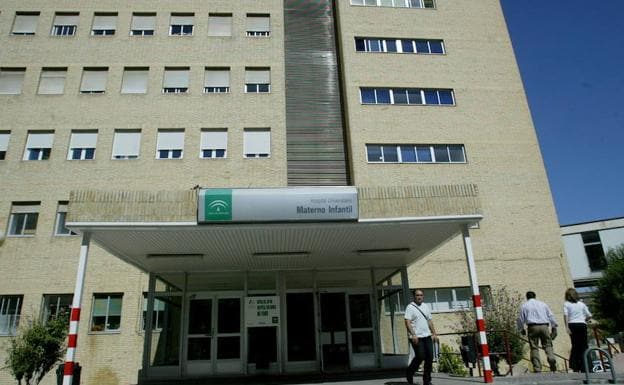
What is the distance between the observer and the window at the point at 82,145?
66.4ft

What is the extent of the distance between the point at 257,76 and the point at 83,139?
8451mm

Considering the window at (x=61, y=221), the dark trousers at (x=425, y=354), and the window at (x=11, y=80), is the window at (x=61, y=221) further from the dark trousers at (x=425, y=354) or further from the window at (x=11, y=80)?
the dark trousers at (x=425, y=354)

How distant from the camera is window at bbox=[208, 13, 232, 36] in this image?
76.3 ft

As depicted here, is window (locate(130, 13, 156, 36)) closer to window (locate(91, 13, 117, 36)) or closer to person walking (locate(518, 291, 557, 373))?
window (locate(91, 13, 117, 36))

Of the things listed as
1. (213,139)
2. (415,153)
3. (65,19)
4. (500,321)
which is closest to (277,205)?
(500,321)

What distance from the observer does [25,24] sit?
73.8ft

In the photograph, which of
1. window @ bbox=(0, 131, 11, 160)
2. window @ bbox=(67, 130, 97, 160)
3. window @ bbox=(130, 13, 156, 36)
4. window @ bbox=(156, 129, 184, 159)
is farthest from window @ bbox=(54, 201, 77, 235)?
window @ bbox=(130, 13, 156, 36)

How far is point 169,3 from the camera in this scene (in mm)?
23453

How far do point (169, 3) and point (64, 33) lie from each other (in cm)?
530

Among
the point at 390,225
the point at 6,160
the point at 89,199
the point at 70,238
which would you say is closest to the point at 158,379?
the point at 89,199

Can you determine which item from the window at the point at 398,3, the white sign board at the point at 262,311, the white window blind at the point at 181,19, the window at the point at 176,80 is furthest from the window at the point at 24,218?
the window at the point at 398,3

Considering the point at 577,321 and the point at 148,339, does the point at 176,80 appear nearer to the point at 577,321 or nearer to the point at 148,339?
the point at 148,339

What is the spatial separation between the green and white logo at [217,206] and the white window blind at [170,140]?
1274cm

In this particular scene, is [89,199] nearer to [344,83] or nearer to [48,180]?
[48,180]
